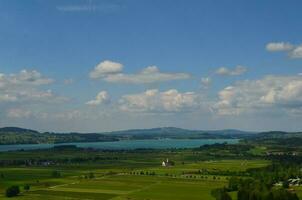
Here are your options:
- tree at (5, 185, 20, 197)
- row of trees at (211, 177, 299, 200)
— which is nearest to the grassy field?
tree at (5, 185, 20, 197)

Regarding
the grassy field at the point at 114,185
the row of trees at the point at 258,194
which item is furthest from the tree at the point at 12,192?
the row of trees at the point at 258,194

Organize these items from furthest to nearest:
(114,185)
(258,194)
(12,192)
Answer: (114,185) → (12,192) → (258,194)

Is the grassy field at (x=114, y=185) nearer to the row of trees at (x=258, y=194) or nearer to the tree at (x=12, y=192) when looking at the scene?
the tree at (x=12, y=192)

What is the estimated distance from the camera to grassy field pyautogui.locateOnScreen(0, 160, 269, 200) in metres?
94.6

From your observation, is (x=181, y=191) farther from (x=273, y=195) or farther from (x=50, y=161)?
(x=50, y=161)

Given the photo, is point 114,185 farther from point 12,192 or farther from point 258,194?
point 258,194

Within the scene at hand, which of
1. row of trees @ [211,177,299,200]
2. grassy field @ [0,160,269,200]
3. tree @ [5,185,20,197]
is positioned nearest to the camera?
row of trees @ [211,177,299,200]

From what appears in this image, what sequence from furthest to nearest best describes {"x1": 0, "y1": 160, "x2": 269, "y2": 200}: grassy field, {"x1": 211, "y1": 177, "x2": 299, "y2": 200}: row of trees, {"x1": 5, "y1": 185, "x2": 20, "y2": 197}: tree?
{"x1": 5, "y1": 185, "x2": 20, "y2": 197}: tree
{"x1": 0, "y1": 160, "x2": 269, "y2": 200}: grassy field
{"x1": 211, "y1": 177, "x2": 299, "y2": 200}: row of trees

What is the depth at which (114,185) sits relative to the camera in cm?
11175

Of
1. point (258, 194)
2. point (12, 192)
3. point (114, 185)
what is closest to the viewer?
point (258, 194)

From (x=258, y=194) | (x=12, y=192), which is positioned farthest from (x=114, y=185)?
(x=258, y=194)

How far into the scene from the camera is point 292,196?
256 ft

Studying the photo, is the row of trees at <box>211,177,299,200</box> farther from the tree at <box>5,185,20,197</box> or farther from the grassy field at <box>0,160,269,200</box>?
the tree at <box>5,185,20,197</box>

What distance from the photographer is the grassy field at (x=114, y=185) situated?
94625 millimetres
